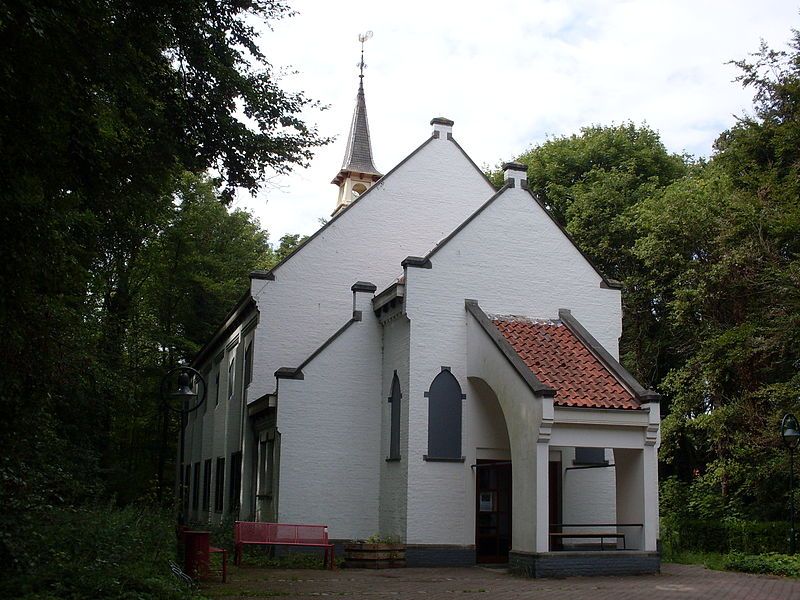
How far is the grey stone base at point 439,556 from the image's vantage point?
779 inches

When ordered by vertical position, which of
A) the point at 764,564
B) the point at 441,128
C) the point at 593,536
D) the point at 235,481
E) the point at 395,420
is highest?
the point at 441,128

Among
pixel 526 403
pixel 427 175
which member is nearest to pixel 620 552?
pixel 526 403

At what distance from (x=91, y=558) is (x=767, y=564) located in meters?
14.0

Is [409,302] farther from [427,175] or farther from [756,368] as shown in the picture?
Answer: [756,368]

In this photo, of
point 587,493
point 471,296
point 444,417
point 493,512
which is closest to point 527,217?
point 471,296

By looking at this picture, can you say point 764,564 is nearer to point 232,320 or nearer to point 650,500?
point 650,500

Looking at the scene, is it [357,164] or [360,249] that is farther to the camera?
[357,164]

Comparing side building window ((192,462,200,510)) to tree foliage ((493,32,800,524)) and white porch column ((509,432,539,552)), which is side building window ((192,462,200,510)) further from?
white porch column ((509,432,539,552))

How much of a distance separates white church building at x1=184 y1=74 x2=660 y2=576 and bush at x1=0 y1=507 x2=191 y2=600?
23.8 feet

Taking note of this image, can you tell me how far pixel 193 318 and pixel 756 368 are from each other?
26.3m

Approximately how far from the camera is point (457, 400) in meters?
20.8

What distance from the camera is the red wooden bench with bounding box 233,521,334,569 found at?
63.4 feet

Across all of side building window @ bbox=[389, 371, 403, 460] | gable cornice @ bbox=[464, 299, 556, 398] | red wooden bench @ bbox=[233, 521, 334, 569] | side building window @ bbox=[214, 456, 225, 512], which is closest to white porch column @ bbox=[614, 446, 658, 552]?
gable cornice @ bbox=[464, 299, 556, 398]

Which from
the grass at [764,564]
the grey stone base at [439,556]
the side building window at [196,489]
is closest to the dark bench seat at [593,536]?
the grey stone base at [439,556]
